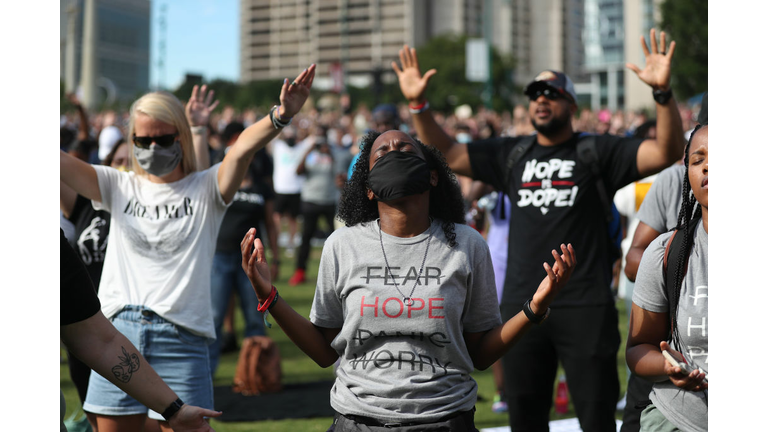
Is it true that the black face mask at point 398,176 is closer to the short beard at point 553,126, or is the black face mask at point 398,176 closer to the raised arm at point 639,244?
the raised arm at point 639,244

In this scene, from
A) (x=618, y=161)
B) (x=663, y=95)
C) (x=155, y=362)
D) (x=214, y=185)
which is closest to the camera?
(x=155, y=362)

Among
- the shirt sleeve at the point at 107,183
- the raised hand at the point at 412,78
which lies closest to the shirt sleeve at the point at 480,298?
the raised hand at the point at 412,78

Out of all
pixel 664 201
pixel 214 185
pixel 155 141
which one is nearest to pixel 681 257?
pixel 664 201

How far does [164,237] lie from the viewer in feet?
12.6

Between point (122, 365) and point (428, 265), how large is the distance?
110cm

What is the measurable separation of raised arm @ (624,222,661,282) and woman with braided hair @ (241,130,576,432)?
1.21 metres

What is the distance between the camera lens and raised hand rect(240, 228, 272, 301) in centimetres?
277

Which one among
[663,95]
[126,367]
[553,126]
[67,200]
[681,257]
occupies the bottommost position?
[126,367]

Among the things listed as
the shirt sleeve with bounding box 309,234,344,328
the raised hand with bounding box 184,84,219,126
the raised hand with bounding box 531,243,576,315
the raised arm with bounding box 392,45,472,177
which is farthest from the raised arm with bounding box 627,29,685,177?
the raised hand with bounding box 184,84,219,126

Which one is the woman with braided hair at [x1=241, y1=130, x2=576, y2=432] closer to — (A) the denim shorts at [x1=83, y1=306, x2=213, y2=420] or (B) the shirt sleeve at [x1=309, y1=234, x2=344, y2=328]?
(B) the shirt sleeve at [x1=309, y1=234, x2=344, y2=328]

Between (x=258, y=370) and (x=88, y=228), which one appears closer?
(x=88, y=228)

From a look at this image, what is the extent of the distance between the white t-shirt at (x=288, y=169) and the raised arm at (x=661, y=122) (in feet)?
32.7

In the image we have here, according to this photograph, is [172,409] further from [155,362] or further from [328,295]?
[155,362]
